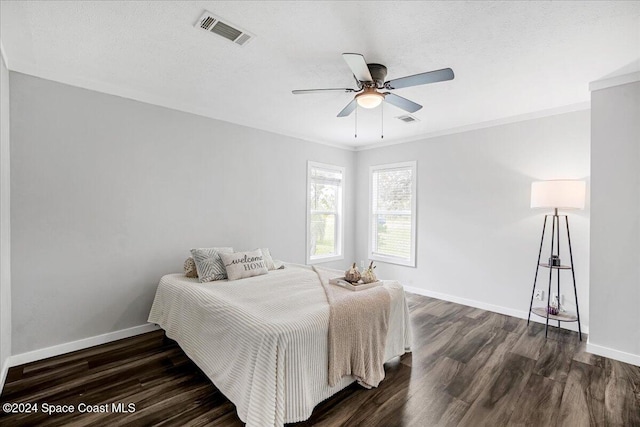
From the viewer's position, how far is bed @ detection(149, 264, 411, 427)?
5.72ft

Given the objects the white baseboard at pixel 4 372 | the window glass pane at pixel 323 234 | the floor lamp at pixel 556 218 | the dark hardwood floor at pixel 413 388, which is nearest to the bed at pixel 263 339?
the dark hardwood floor at pixel 413 388

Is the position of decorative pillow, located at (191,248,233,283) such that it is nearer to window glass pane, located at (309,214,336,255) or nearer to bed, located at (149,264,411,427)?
bed, located at (149,264,411,427)

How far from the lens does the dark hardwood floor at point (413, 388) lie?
6.47 feet

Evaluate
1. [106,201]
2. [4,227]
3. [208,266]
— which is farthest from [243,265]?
[4,227]

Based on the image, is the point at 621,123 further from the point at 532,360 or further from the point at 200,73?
the point at 200,73

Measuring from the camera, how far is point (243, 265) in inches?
126

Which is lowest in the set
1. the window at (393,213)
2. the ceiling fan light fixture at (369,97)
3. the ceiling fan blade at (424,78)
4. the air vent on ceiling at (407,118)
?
the window at (393,213)

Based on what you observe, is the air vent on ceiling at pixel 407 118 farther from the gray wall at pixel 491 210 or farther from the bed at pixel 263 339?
the bed at pixel 263 339

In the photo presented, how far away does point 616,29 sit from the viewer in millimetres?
2031

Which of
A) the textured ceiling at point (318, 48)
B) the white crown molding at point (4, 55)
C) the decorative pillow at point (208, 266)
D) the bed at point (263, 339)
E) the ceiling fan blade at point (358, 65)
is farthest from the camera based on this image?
the decorative pillow at point (208, 266)

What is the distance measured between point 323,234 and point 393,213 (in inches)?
50.2

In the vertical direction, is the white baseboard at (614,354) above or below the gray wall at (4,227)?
below

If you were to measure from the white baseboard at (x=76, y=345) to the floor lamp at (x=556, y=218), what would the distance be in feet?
14.4

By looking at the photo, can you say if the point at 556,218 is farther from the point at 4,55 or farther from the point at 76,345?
the point at 4,55
